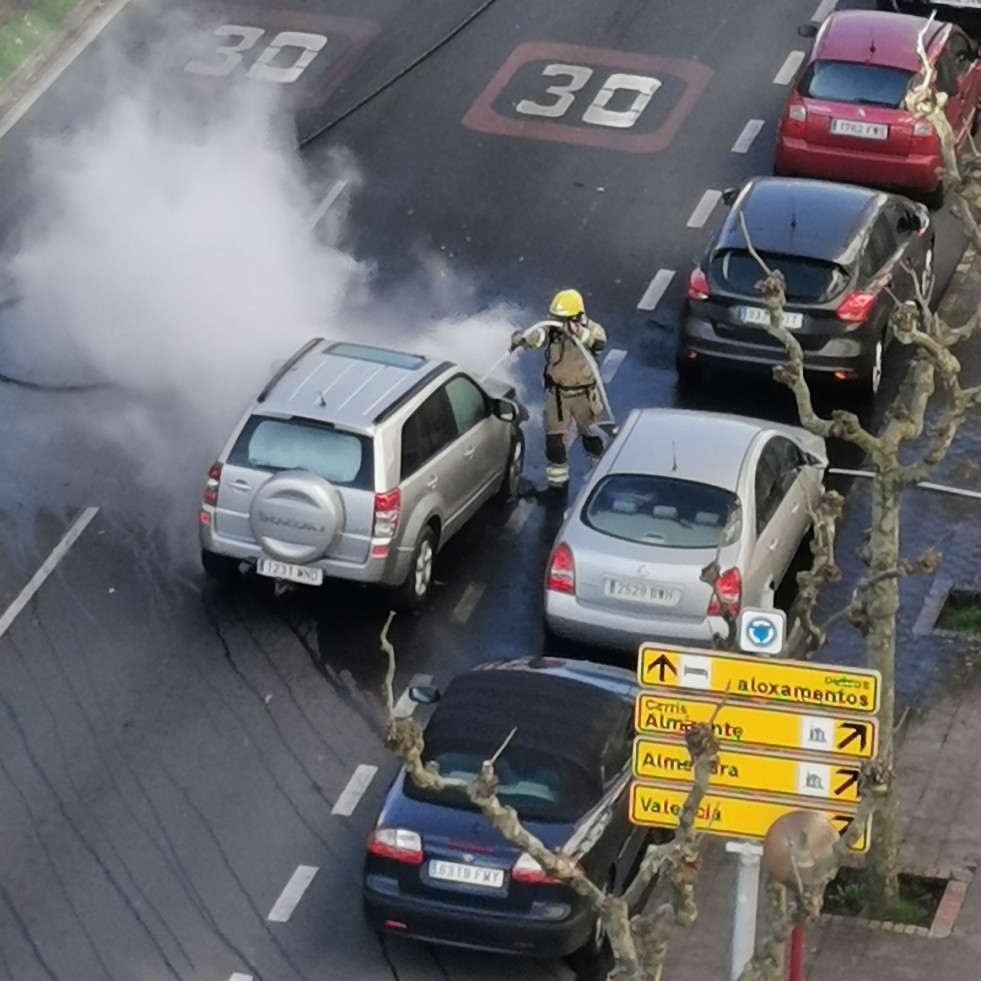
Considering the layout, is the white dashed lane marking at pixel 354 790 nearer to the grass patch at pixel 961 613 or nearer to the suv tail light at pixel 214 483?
the suv tail light at pixel 214 483

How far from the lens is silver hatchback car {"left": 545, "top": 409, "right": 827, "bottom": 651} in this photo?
59.7 ft

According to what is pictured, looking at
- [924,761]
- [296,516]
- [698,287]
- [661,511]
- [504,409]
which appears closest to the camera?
[924,761]

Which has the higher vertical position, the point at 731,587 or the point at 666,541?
the point at 666,541

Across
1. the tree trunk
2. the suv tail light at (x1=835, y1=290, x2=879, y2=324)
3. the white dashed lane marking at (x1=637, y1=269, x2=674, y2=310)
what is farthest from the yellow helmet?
the tree trunk

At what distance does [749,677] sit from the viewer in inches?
468

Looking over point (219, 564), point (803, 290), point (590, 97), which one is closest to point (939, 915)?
point (219, 564)

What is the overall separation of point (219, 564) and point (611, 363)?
481 cm

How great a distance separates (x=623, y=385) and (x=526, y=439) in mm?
1087

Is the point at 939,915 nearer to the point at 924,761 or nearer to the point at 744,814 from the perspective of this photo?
the point at 924,761

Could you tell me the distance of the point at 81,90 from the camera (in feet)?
92.9

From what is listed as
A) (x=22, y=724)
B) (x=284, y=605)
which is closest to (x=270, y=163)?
(x=284, y=605)

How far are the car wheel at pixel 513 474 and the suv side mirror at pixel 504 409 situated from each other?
1.13 feet

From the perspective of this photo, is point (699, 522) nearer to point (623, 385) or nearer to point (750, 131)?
point (623, 385)

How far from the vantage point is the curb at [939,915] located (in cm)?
1605
